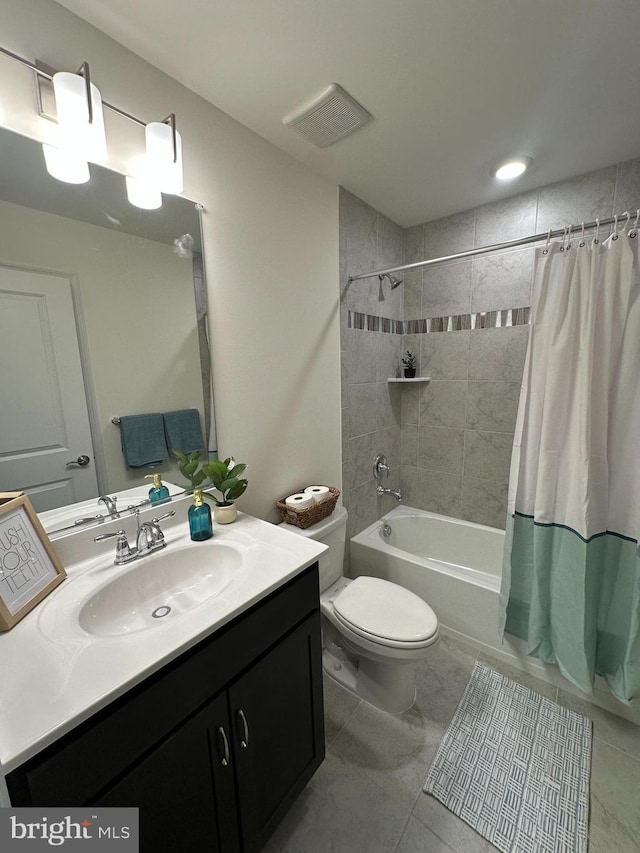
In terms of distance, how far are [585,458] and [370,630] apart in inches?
43.3

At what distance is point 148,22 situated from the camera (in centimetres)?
98

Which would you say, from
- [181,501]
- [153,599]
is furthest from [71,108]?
[153,599]

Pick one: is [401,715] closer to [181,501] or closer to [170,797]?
[170,797]

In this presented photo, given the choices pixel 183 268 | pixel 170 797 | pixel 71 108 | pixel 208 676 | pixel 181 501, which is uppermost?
pixel 71 108

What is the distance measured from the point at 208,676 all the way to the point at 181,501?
2.11 ft

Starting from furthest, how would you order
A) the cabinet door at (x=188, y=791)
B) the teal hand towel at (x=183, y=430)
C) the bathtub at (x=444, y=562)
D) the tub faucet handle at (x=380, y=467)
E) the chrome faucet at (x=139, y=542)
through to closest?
the tub faucet handle at (x=380, y=467) → the bathtub at (x=444, y=562) → the teal hand towel at (x=183, y=430) → the chrome faucet at (x=139, y=542) → the cabinet door at (x=188, y=791)

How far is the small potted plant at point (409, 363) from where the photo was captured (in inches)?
94.3

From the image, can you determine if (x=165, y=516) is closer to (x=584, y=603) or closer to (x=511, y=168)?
(x=584, y=603)

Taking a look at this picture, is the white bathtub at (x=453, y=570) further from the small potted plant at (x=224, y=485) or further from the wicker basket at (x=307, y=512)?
the small potted plant at (x=224, y=485)

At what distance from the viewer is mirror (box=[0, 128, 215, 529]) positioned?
36.5 inches

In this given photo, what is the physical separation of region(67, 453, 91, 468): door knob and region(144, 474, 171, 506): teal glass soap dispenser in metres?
0.19

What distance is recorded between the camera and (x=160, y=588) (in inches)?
41.2

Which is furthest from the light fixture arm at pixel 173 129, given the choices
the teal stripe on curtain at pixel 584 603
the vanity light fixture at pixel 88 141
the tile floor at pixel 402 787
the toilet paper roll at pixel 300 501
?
the tile floor at pixel 402 787

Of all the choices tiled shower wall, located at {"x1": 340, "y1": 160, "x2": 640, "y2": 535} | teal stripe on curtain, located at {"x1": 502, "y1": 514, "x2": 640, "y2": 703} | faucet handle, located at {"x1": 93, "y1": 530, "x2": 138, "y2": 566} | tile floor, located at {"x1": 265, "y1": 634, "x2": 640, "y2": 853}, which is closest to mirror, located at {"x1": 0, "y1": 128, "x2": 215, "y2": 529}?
faucet handle, located at {"x1": 93, "y1": 530, "x2": 138, "y2": 566}
